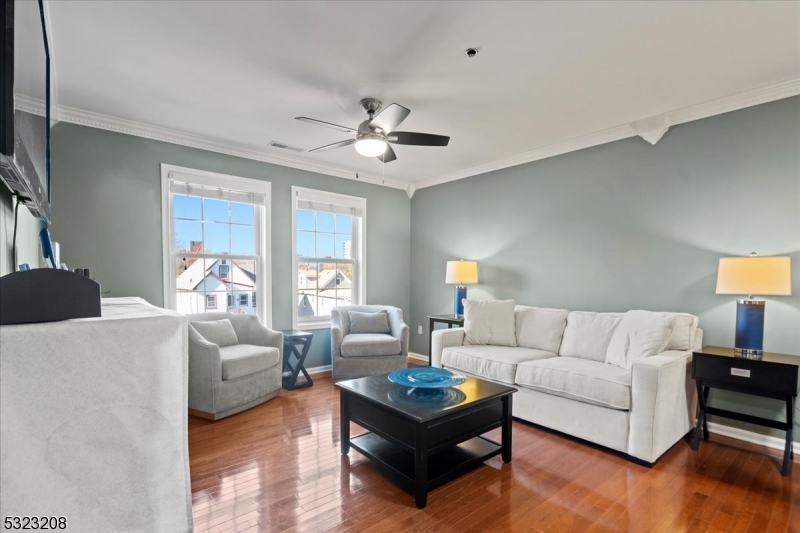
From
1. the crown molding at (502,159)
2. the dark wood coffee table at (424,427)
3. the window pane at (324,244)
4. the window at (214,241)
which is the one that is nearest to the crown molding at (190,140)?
the crown molding at (502,159)

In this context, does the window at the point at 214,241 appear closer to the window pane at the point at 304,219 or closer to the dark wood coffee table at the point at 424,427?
the window pane at the point at 304,219

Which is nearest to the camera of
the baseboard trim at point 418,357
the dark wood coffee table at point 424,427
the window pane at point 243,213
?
the dark wood coffee table at point 424,427

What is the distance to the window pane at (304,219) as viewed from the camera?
4.80 m

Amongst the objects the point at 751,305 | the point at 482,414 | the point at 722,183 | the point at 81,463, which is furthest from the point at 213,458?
the point at 722,183

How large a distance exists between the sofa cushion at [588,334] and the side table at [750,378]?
0.64 meters

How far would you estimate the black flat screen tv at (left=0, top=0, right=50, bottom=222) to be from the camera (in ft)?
2.62

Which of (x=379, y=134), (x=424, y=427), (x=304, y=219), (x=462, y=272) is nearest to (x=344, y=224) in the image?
(x=304, y=219)

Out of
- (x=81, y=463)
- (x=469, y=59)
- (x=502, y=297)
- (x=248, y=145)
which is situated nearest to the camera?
(x=81, y=463)

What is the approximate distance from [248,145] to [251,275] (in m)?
1.44

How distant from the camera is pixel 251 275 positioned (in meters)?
4.41

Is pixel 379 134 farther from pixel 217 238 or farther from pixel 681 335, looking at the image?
pixel 681 335

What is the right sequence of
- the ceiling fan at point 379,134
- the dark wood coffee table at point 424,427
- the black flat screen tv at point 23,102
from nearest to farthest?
the black flat screen tv at point 23,102 → the dark wood coffee table at point 424,427 → the ceiling fan at point 379,134

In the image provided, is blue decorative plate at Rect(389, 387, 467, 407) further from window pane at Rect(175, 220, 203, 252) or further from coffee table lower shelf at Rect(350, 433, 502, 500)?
window pane at Rect(175, 220, 203, 252)

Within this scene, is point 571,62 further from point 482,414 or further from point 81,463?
point 81,463
